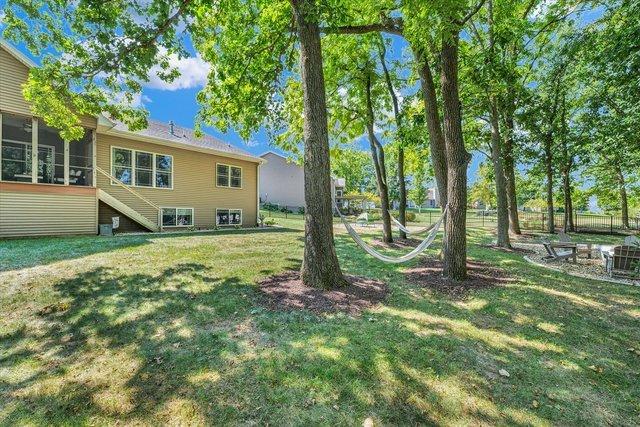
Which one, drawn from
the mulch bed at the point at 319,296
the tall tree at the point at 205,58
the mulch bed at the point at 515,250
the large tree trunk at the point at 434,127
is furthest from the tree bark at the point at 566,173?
the mulch bed at the point at 319,296

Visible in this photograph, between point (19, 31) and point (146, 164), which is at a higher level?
point (19, 31)

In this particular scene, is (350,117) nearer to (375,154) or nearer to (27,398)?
(375,154)

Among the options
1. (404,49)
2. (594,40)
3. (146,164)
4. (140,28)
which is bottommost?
(146,164)

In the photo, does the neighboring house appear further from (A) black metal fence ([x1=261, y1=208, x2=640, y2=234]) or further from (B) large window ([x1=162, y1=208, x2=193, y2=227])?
(A) black metal fence ([x1=261, y1=208, x2=640, y2=234])

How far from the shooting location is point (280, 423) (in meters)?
2.17

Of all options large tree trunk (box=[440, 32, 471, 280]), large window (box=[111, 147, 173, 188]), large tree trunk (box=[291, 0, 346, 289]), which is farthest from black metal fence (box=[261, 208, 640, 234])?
large tree trunk (box=[291, 0, 346, 289])

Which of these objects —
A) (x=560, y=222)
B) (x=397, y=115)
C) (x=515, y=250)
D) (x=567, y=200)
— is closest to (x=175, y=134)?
(x=397, y=115)

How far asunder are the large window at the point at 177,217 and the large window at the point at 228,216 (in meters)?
1.48

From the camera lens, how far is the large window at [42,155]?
386 inches

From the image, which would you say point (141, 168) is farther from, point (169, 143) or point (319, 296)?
point (319, 296)

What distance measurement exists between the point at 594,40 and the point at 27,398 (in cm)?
1324

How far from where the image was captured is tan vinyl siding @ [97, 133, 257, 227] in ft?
37.9

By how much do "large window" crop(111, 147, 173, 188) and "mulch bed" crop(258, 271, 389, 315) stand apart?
9.70m

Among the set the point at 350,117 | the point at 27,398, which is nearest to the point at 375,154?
the point at 350,117
